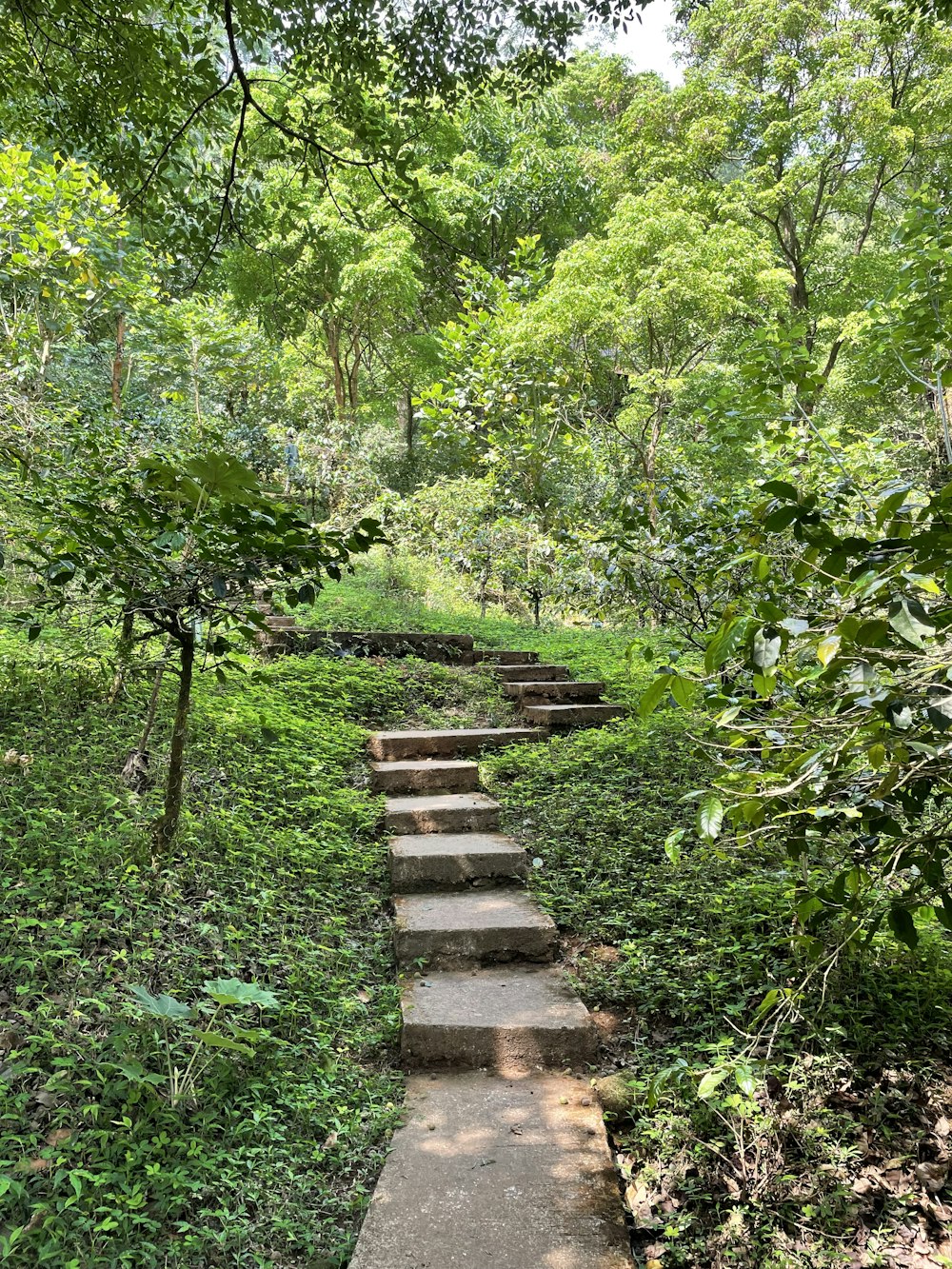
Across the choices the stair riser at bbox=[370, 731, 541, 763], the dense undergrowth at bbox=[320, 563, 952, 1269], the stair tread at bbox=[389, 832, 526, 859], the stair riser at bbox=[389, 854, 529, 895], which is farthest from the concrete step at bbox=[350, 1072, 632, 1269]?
the stair riser at bbox=[370, 731, 541, 763]

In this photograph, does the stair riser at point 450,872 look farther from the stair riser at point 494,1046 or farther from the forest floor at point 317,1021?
the stair riser at point 494,1046

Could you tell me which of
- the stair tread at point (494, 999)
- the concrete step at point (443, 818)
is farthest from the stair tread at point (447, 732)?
the stair tread at point (494, 999)

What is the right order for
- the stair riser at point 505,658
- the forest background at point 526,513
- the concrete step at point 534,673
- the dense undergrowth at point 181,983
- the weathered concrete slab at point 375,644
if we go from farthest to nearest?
the stair riser at point 505,658 → the concrete step at point 534,673 → the weathered concrete slab at point 375,644 → the dense undergrowth at point 181,983 → the forest background at point 526,513

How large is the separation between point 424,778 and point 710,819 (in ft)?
11.1

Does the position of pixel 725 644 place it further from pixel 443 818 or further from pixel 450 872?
pixel 443 818

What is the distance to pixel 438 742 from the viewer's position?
5195 millimetres

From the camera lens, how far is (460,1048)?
2.68 metres

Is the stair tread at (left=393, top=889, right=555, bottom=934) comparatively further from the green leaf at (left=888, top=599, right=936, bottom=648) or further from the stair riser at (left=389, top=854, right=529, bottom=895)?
the green leaf at (left=888, top=599, right=936, bottom=648)

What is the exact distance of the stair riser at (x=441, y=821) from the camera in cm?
416

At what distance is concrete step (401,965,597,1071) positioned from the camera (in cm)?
267

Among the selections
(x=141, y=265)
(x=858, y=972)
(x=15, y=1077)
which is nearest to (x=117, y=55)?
(x=141, y=265)

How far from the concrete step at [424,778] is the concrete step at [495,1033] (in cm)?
185

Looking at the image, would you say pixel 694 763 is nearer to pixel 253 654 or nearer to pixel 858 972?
pixel 858 972

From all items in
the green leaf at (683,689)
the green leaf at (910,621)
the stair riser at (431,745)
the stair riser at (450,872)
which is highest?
the green leaf at (910,621)
